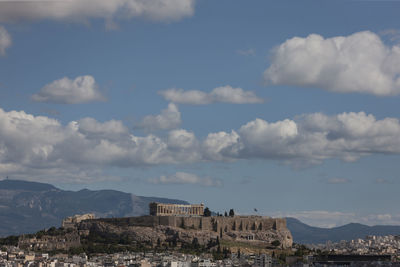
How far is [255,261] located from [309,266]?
8324mm

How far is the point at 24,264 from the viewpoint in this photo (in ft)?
426

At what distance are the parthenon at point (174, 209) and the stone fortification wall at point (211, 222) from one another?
23.9ft

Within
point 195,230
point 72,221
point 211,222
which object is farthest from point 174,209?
point 72,221

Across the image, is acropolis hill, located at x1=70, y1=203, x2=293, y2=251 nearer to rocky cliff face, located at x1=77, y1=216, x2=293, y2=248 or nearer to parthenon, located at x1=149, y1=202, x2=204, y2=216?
rocky cliff face, located at x1=77, y1=216, x2=293, y2=248

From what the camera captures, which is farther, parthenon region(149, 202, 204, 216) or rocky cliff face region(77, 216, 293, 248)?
parthenon region(149, 202, 204, 216)

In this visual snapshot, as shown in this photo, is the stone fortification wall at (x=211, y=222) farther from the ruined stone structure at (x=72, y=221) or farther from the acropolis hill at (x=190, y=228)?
the ruined stone structure at (x=72, y=221)

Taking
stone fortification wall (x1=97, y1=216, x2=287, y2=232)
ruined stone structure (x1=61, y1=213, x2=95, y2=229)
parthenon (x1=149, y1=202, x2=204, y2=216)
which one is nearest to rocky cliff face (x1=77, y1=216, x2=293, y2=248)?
stone fortification wall (x1=97, y1=216, x2=287, y2=232)

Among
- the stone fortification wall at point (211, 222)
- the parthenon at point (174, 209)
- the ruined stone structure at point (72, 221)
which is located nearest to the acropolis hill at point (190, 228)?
the stone fortification wall at point (211, 222)

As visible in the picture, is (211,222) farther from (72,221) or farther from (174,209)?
(72,221)

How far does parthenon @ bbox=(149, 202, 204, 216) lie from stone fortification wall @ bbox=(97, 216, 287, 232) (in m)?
7.27

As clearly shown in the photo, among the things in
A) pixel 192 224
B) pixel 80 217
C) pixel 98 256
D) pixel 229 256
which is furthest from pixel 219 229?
pixel 80 217

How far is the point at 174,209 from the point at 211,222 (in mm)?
12746

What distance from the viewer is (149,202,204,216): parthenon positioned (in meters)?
171

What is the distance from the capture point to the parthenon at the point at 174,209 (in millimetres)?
170750
